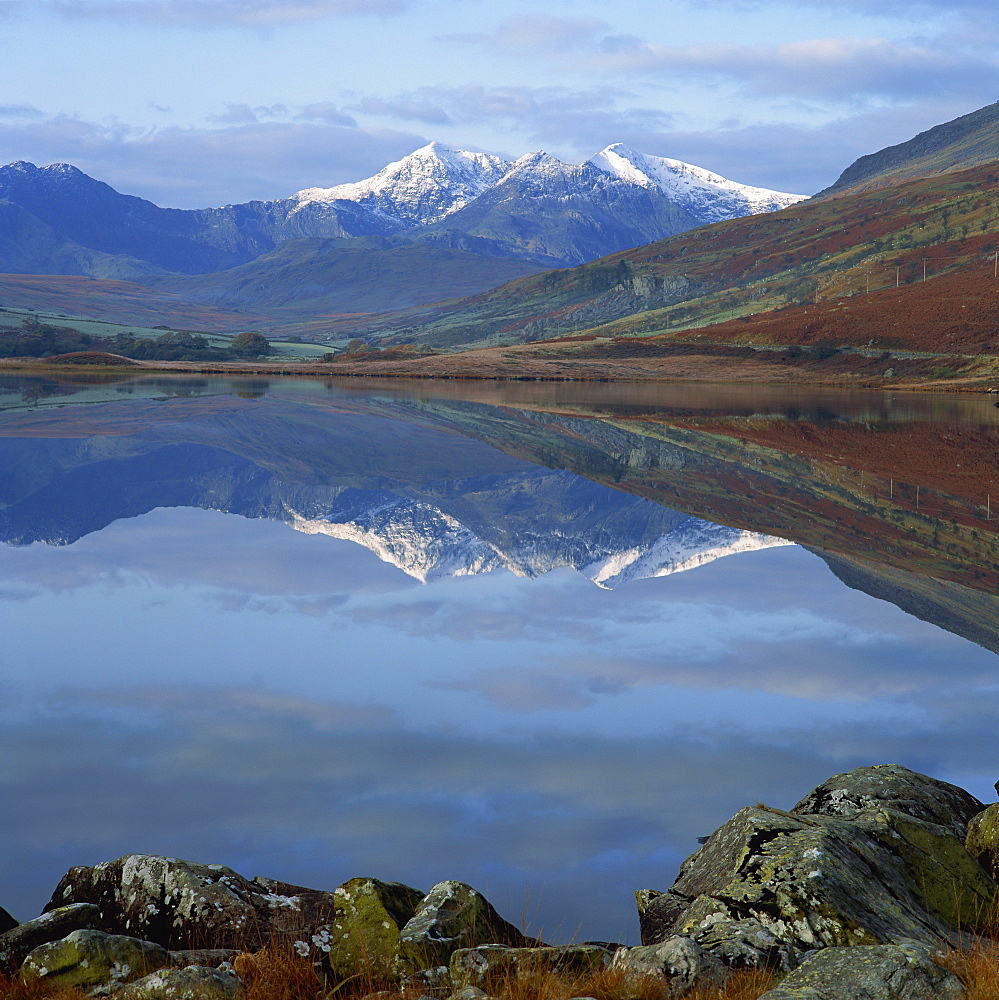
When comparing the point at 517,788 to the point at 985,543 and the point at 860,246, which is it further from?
the point at 860,246

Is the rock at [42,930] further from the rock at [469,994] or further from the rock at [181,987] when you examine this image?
the rock at [469,994]

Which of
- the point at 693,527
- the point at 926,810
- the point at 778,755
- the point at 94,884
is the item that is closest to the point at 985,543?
the point at 693,527

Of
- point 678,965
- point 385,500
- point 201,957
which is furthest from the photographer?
point 385,500

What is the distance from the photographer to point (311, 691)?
1218 centimetres

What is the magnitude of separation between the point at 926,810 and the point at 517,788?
363cm

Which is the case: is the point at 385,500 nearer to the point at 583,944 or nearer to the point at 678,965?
the point at 583,944

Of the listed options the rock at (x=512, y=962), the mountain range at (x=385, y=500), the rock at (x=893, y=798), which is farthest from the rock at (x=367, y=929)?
the mountain range at (x=385, y=500)

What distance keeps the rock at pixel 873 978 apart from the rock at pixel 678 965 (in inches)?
17.0

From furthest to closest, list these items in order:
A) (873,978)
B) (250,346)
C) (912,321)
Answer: (250,346)
(912,321)
(873,978)

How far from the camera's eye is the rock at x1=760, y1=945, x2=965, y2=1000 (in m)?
5.29

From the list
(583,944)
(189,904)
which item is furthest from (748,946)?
(189,904)

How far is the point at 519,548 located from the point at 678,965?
1706 centimetres

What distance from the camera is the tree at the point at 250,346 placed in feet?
545

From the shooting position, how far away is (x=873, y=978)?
17.7ft
